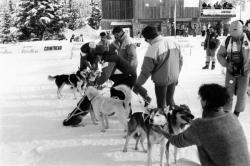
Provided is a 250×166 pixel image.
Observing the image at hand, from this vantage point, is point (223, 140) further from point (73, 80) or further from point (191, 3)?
point (191, 3)

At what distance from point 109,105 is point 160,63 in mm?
1382

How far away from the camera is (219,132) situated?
2312mm

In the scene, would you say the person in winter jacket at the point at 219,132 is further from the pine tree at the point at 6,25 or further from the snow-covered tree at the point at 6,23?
the snow-covered tree at the point at 6,23

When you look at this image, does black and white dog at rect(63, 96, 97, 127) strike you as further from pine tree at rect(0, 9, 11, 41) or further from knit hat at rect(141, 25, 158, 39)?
pine tree at rect(0, 9, 11, 41)

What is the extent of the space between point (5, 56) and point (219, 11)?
25.2 meters

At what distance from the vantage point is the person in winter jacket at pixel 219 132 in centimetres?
231

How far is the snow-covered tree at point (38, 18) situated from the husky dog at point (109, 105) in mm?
32034

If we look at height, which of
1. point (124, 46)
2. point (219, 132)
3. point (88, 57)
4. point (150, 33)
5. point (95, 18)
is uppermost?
point (95, 18)

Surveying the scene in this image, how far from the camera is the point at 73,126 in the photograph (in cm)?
609

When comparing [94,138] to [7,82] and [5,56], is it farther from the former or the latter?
[5,56]

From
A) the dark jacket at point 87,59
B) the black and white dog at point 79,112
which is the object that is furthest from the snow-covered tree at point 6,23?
the black and white dog at point 79,112

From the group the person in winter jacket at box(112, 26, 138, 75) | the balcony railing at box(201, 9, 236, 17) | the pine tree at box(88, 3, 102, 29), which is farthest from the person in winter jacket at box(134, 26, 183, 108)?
the pine tree at box(88, 3, 102, 29)

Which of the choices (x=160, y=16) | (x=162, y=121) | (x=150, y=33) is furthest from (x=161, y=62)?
(x=160, y=16)

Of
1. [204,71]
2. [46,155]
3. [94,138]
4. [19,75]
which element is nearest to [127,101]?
[94,138]
